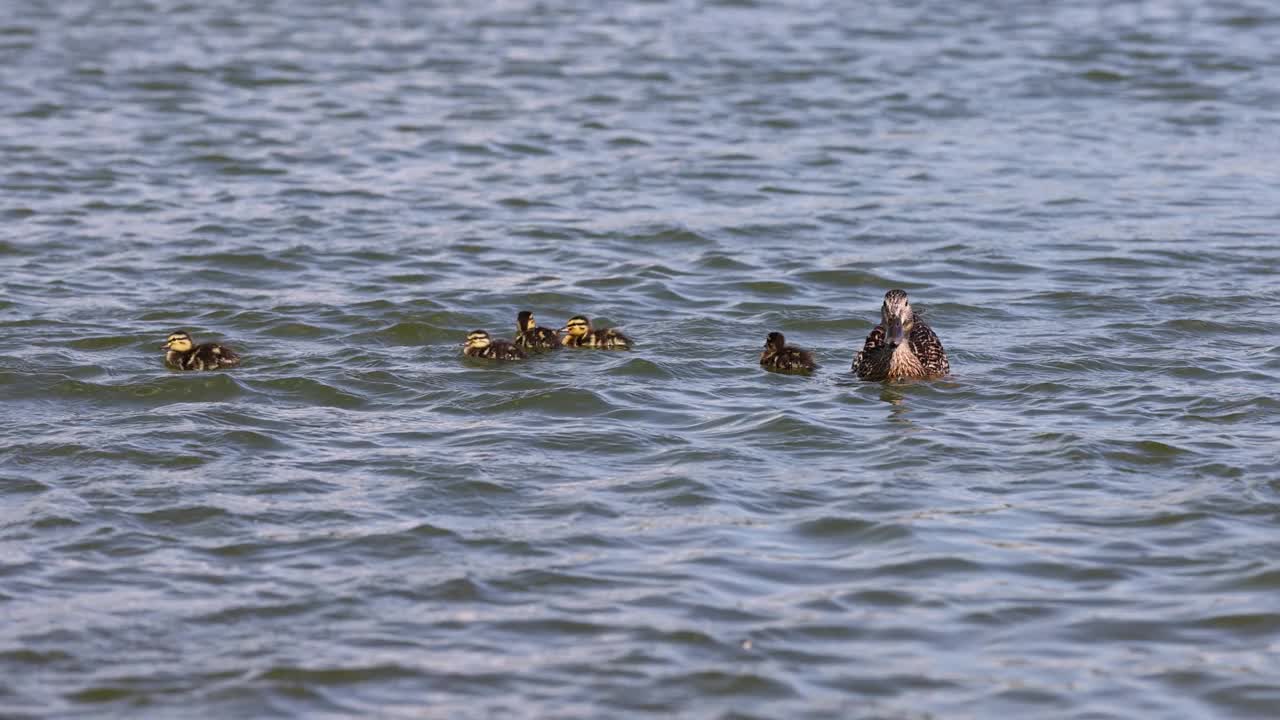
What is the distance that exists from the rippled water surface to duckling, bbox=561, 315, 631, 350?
289 mm

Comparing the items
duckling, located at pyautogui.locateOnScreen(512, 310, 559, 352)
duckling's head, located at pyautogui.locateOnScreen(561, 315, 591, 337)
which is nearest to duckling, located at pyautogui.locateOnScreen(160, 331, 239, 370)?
duckling, located at pyautogui.locateOnScreen(512, 310, 559, 352)

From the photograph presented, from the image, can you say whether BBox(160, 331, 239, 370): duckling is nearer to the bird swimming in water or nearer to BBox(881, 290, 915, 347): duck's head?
the bird swimming in water

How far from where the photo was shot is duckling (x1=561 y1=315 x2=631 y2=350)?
10.8m

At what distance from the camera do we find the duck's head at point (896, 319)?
1012 cm

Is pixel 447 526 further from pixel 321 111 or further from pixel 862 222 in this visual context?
pixel 321 111

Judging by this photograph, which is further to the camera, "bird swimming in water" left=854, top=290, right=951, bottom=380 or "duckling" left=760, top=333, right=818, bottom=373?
"duckling" left=760, top=333, right=818, bottom=373

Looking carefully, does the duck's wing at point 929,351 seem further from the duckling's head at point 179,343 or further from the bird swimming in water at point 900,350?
the duckling's head at point 179,343

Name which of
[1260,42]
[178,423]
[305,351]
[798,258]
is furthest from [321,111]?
[1260,42]

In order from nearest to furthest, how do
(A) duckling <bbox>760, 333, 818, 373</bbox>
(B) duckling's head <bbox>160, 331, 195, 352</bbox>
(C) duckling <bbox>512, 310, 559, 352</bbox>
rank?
(B) duckling's head <bbox>160, 331, 195, 352</bbox>, (A) duckling <bbox>760, 333, 818, 373</bbox>, (C) duckling <bbox>512, 310, 559, 352</bbox>

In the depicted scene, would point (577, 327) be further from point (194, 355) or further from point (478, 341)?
point (194, 355)

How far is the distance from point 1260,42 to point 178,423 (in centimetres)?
1742

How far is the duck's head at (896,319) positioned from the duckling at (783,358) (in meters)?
0.48

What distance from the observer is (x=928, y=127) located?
59.0 feet

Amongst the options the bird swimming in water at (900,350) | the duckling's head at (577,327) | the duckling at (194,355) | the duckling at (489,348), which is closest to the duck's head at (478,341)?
the duckling at (489,348)
